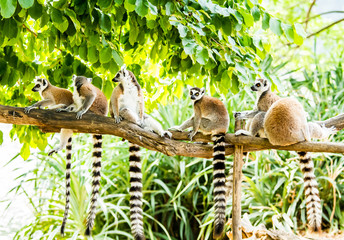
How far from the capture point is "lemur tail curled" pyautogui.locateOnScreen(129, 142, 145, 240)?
3.75 m

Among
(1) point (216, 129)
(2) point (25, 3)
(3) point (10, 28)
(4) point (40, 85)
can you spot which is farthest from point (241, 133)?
(2) point (25, 3)

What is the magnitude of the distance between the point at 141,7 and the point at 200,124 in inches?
89.3

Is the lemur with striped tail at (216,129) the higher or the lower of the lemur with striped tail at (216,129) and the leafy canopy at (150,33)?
the lower

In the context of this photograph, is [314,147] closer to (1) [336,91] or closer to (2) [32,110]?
(2) [32,110]

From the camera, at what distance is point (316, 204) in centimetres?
391

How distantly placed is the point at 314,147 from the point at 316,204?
0.60 metres

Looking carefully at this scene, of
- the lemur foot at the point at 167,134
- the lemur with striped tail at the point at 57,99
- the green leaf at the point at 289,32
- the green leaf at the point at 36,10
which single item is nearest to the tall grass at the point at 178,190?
the lemur with striped tail at the point at 57,99

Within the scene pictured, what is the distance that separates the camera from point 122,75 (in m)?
4.46

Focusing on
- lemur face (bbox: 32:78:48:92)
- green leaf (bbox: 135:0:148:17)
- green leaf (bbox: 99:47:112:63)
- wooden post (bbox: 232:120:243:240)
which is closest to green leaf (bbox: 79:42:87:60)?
green leaf (bbox: 99:47:112:63)

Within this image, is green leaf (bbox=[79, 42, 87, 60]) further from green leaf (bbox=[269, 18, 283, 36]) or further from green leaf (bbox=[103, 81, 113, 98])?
green leaf (bbox=[269, 18, 283, 36])

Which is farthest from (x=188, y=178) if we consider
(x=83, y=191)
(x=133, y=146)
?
(x=133, y=146)

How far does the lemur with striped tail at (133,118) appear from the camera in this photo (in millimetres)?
3863

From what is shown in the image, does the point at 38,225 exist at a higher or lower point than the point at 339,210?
lower

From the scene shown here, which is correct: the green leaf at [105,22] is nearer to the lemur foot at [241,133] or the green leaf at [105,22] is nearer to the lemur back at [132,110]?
the lemur back at [132,110]
